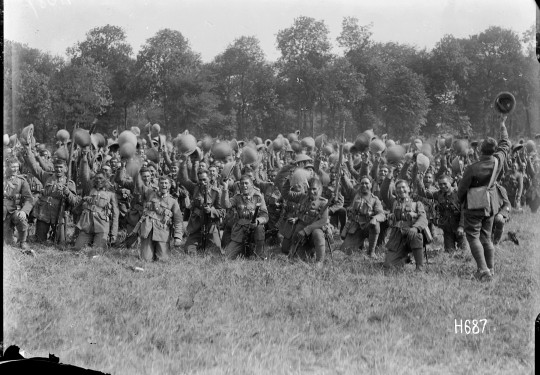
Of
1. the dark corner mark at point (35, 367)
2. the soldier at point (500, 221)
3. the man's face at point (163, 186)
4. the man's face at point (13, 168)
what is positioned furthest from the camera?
the man's face at point (13, 168)

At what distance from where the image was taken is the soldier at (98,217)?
7.83m

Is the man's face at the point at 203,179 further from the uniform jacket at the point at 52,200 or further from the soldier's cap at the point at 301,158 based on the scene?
the uniform jacket at the point at 52,200

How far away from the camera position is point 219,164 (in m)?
8.75

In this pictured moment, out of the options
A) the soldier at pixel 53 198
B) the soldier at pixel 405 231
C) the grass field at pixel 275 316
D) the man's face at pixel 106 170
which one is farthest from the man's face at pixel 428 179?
the soldier at pixel 53 198

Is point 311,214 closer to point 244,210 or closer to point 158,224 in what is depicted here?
point 244,210

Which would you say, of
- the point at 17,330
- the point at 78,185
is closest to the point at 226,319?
the point at 17,330

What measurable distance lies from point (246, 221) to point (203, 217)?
70 cm

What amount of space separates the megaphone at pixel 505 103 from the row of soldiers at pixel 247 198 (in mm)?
1426

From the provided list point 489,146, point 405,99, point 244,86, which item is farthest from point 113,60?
point 489,146

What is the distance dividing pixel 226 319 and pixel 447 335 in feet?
6.64

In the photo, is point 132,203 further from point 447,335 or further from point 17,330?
point 447,335

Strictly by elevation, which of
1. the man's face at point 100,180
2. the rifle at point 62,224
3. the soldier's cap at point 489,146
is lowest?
the rifle at point 62,224

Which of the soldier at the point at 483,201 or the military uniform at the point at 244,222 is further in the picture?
the military uniform at the point at 244,222

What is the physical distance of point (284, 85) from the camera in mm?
6602
